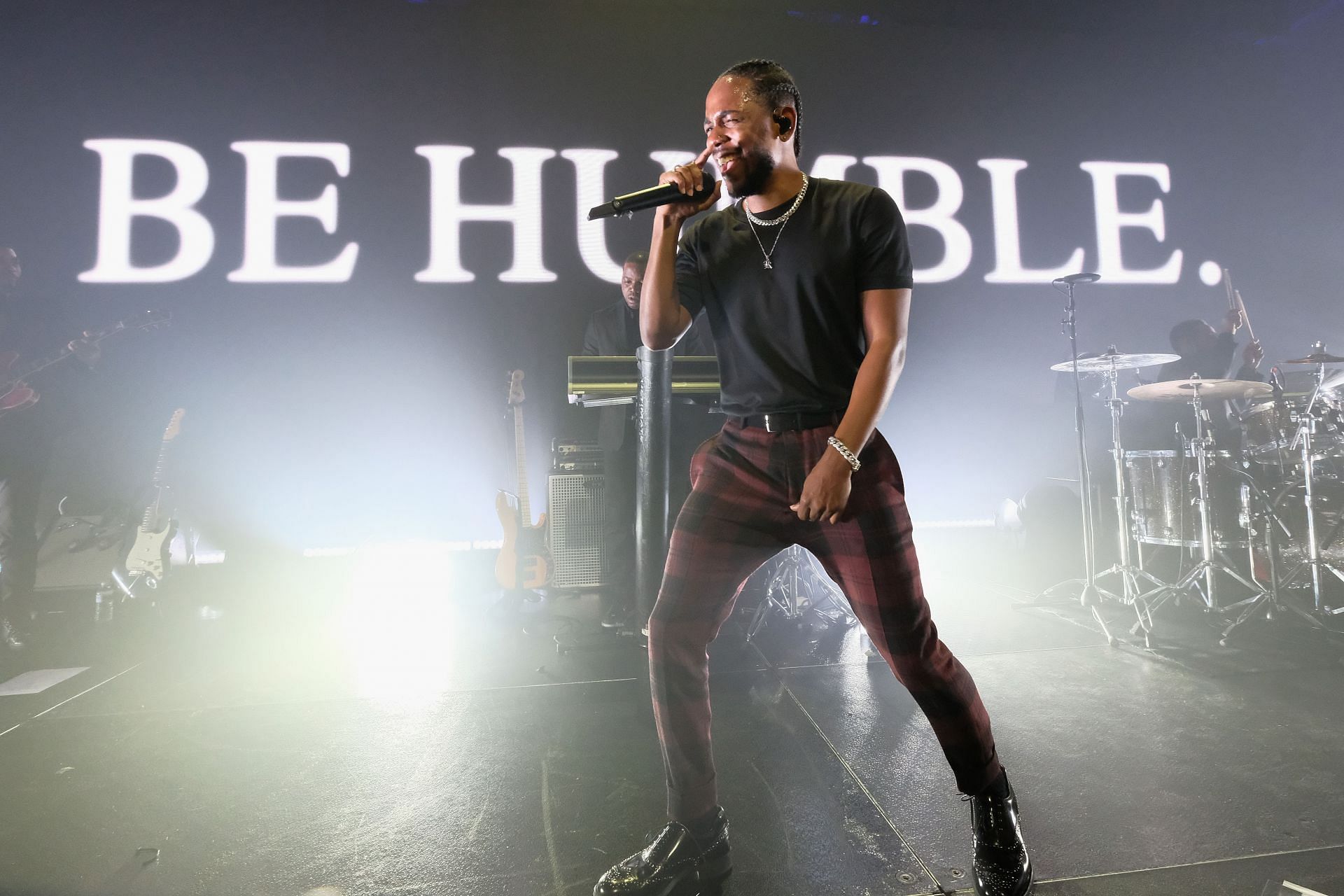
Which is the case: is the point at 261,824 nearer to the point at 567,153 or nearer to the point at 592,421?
the point at 592,421

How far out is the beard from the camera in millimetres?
1353

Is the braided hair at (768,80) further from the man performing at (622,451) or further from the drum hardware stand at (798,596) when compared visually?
the drum hardware stand at (798,596)

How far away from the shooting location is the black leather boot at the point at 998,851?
134 centimetres

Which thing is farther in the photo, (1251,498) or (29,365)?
(29,365)

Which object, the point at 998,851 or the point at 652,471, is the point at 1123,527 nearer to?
the point at 652,471

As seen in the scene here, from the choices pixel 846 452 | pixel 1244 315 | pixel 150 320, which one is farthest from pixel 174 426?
pixel 1244 315

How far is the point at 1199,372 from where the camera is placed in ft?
17.1

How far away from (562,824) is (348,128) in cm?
514

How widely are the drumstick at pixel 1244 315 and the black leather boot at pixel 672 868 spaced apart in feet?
22.0

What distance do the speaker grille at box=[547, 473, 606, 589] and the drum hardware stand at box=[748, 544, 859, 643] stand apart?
1183 millimetres

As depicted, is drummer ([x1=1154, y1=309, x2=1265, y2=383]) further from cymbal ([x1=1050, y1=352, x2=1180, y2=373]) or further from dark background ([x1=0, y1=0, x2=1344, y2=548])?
cymbal ([x1=1050, y1=352, x2=1180, y2=373])

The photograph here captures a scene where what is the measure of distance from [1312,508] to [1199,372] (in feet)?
5.95

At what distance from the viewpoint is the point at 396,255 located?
512cm

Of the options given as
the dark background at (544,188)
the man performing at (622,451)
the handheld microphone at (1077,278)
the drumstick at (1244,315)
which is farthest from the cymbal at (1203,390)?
the man performing at (622,451)
